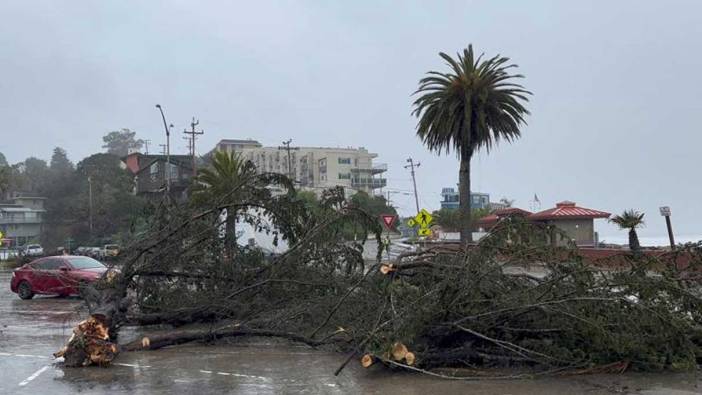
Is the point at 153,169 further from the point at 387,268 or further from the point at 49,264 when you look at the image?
the point at 387,268

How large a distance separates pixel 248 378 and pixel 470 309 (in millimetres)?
3115

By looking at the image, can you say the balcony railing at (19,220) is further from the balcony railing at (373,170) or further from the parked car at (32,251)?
the balcony railing at (373,170)

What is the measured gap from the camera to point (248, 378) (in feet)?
30.6

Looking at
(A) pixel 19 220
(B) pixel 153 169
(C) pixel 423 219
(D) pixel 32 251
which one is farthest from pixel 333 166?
(C) pixel 423 219

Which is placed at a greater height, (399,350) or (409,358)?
(399,350)

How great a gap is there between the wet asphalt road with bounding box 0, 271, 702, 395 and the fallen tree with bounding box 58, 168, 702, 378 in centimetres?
25

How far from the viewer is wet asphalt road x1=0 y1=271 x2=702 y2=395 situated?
27.6 ft

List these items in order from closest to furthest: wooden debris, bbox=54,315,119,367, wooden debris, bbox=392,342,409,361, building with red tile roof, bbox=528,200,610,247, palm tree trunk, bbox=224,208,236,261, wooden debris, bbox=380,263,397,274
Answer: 1. wooden debris, bbox=392,342,409,361
2. wooden debris, bbox=380,263,397,274
3. wooden debris, bbox=54,315,119,367
4. palm tree trunk, bbox=224,208,236,261
5. building with red tile roof, bbox=528,200,610,247

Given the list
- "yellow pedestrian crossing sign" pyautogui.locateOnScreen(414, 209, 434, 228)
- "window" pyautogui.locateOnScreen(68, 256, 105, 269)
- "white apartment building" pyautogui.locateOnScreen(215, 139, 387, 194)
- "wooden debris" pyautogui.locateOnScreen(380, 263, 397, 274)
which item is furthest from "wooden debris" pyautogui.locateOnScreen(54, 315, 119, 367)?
"white apartment building" pyautogui.locateOnScreen(215, 139, 387, 194)

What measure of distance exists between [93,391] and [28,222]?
105660 millimetres

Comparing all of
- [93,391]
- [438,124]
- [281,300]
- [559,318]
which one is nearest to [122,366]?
[93,391]

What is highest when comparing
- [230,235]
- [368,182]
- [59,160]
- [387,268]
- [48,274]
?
[59,160]

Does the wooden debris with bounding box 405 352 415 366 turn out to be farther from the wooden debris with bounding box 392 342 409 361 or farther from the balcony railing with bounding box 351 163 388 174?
the balcony railing with bounding box 351 163 388 174

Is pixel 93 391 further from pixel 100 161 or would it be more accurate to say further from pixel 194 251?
pixel 100 161
